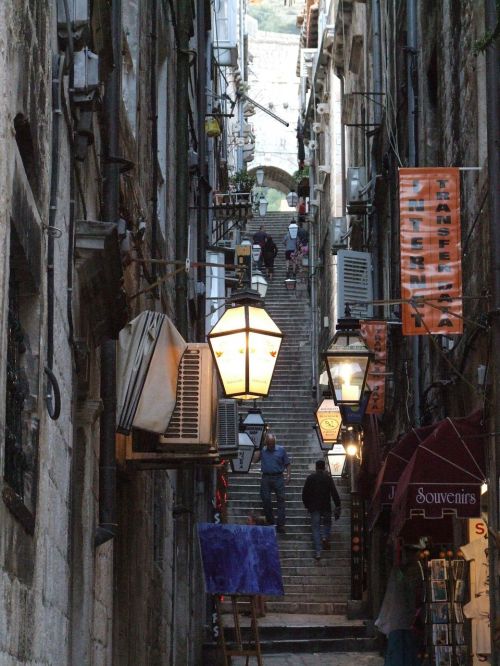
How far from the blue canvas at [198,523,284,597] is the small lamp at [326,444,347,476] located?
9312 mm

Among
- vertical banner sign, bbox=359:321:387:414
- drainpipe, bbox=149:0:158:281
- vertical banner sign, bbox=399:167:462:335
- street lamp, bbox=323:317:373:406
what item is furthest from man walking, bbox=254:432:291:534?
drainpipe, bbox=149:0:158:281

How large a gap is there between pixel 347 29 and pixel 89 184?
24.1m

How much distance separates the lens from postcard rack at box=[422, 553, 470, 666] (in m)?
15.6

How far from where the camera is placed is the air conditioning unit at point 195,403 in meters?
11.9

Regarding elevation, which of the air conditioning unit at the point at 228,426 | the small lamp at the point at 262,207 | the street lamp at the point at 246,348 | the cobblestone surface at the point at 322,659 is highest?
the small lamp at the point at 262,207

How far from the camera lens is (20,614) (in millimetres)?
5516

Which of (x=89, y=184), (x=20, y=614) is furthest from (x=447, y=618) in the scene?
(x=20, y=614)

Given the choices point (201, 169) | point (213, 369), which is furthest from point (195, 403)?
point (201, 169)

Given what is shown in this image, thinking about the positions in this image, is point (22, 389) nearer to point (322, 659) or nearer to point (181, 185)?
point (181, 185)

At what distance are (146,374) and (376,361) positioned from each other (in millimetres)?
10746

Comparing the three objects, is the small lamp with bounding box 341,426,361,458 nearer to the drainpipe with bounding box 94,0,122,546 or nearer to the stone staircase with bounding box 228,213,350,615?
the stone staircase with bounding box 228,213,350,615

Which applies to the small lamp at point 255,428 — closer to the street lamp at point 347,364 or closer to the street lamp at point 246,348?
the street lamp at point 347,364

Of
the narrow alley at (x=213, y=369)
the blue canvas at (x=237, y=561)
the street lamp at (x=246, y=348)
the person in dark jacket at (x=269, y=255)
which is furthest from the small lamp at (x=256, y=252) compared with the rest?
Answer: the street lamp at (x=246, y=348)

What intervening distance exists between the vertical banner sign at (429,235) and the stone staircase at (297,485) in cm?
1077
